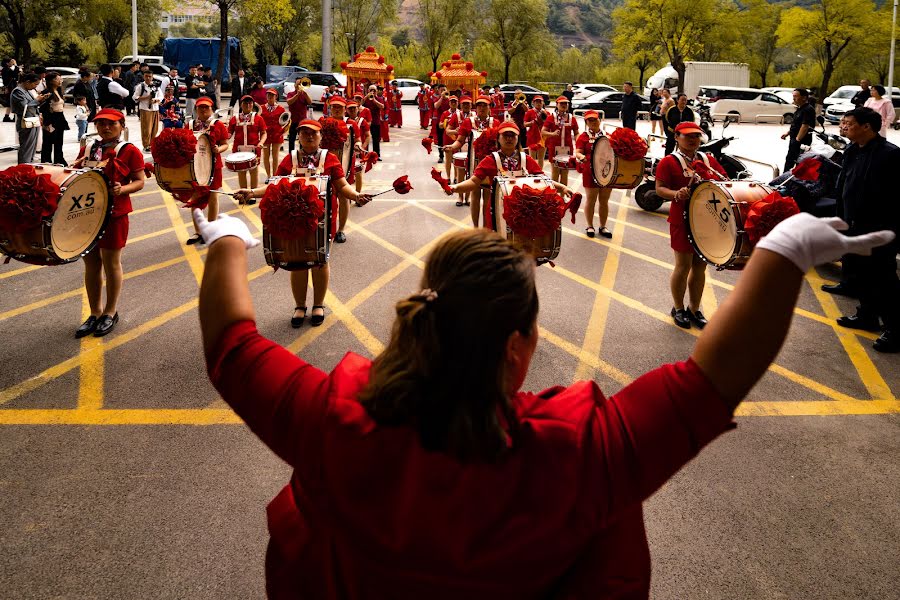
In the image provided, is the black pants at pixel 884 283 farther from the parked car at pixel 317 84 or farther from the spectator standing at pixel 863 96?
the parked car at pixel 317 84

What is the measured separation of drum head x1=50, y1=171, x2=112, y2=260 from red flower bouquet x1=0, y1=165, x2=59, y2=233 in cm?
12

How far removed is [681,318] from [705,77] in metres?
40.8

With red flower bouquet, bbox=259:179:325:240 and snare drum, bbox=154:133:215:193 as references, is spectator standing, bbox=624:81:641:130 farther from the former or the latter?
red flower bouquet, bbox=259:179:325:240

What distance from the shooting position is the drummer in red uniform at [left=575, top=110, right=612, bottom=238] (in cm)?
1078

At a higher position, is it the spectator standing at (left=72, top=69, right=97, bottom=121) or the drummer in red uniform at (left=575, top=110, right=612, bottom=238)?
the spectator standing at (left=72, top=69, right=97, bottom=121)

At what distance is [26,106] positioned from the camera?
1441 cm

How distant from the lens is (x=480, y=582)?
4.35ft

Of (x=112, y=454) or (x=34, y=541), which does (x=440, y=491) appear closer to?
(x=34, y=541)

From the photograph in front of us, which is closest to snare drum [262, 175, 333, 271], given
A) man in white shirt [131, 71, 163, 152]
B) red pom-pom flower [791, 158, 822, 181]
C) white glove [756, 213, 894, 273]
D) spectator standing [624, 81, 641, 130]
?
red pom-pom flower [791, 158, 822, 181]

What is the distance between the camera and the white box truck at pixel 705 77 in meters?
42.9

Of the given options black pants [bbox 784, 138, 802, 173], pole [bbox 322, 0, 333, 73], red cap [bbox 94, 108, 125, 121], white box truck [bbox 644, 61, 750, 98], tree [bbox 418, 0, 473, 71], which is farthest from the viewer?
tree [bbox 418, 0, 473, 71]

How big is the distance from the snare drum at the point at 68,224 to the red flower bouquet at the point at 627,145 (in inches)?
236

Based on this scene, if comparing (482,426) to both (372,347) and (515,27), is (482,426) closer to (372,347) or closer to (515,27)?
(372,347)

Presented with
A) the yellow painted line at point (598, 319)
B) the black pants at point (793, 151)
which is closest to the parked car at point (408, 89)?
the black pants at point (793, 151)
